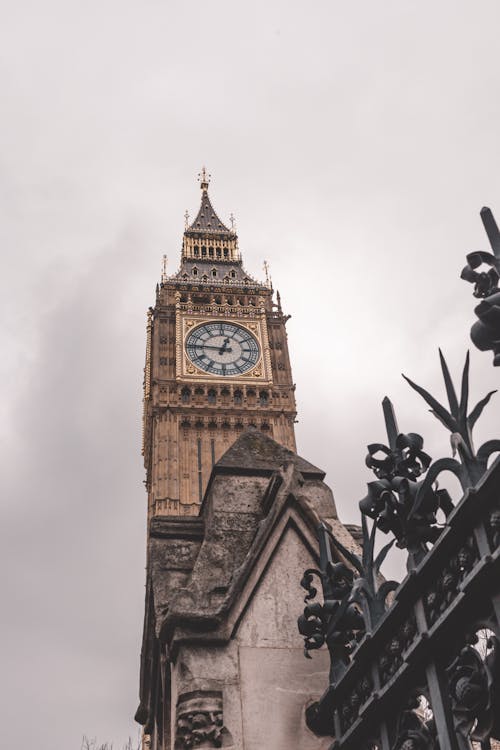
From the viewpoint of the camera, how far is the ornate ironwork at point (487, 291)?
375cm

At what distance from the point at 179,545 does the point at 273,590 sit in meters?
1.09

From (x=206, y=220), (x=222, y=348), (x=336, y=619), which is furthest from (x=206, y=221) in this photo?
(x=336, y=619)

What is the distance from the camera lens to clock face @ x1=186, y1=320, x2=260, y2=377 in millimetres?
62125

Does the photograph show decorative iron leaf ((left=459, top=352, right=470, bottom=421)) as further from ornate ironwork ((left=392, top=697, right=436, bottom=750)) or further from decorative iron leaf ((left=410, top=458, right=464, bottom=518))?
ornate ironwork ((left=392, top=697, right=436, bottom=750))

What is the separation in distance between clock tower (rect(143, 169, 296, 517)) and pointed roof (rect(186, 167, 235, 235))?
10656 millimetres

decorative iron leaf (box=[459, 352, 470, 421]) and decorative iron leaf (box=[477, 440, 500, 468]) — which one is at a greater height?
decorative iron leaf (box=[459, 352, 470, 421])

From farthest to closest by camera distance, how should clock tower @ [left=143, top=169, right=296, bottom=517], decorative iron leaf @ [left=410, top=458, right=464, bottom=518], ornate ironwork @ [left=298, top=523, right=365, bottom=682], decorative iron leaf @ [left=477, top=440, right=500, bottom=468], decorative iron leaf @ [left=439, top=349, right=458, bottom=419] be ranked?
1. clock tower @ [left=143, top=169, right=296, bottom=517]
2. ornate ironwork @ [left=298, top=523, right=365, bottom=682]
3. decorative iron leaf @ [left=439, top=349, right=458, bottom=419]
4. decorative iron leaf @ [left=410, top=458, right=464, bottom=518]
5. decorative iron leaf @ [left=477, top=440, right=500, bottom=468]

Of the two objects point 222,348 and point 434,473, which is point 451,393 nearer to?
point 434,473

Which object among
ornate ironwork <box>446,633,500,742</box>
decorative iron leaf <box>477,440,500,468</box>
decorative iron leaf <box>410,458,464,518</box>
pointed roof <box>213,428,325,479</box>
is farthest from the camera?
pointed roof <box>213,428,325,479</box>

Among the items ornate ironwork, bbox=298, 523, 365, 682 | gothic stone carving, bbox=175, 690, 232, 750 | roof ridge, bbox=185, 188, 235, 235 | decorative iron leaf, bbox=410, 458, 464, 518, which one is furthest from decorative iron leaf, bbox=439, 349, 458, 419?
roof ridge, bbox=185, 188, 235, 235

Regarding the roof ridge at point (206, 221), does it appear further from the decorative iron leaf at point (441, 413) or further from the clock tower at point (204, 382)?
the decorative iron leaf at point (441, 413)

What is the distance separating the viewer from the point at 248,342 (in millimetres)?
63250

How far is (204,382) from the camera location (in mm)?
61156

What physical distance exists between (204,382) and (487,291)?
188 feet
